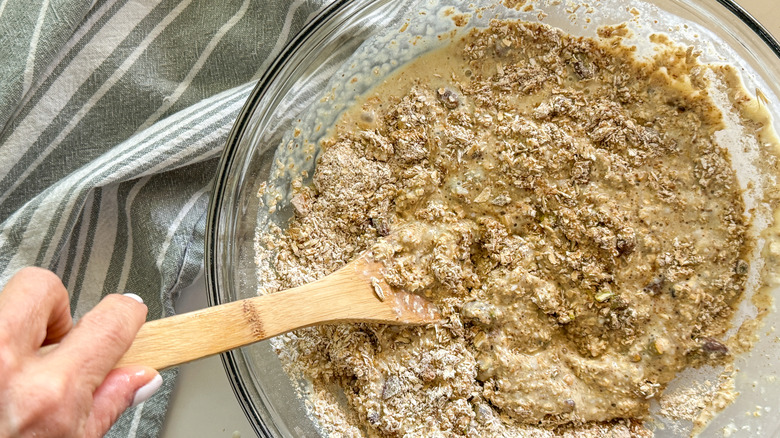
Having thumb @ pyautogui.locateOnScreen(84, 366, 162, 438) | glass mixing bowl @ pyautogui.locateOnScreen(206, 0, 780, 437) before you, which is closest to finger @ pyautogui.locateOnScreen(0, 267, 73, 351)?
thumb @ pyautogui.locateOnScreen(84, 366, 162, 438)

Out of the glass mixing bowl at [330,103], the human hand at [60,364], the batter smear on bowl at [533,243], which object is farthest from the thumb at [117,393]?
the batter smear on bowl at [533,243]

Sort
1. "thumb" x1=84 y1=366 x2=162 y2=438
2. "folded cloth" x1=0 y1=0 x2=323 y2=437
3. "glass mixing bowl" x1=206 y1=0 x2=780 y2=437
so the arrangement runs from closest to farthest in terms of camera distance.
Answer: "thumb" x1=84 y1=366 x2=162 y2=438
"glass mixing bowl" x1=206 y1=0 x2=780 y2=437
"folded cloth" x1=0 y1=0 x2=323 y2=437

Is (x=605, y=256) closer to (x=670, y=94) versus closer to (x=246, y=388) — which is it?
(x=670, y=94)

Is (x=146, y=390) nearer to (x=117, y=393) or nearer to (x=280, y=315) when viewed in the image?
(x=117, y=393)

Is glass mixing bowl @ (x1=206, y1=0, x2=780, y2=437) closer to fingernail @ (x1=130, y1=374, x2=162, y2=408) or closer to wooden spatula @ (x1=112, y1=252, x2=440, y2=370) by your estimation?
wooden spatula @ (x1=112, y1=252, x2=440, y2=370)

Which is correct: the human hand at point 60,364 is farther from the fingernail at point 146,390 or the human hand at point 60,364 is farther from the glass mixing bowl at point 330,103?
the glass mixing bowl at point 330,103

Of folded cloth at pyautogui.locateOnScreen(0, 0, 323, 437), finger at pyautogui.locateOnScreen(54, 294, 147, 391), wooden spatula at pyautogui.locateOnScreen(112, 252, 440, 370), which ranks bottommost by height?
finger at pyautogui.locateOnScreen(54, 294, 147, 391)
